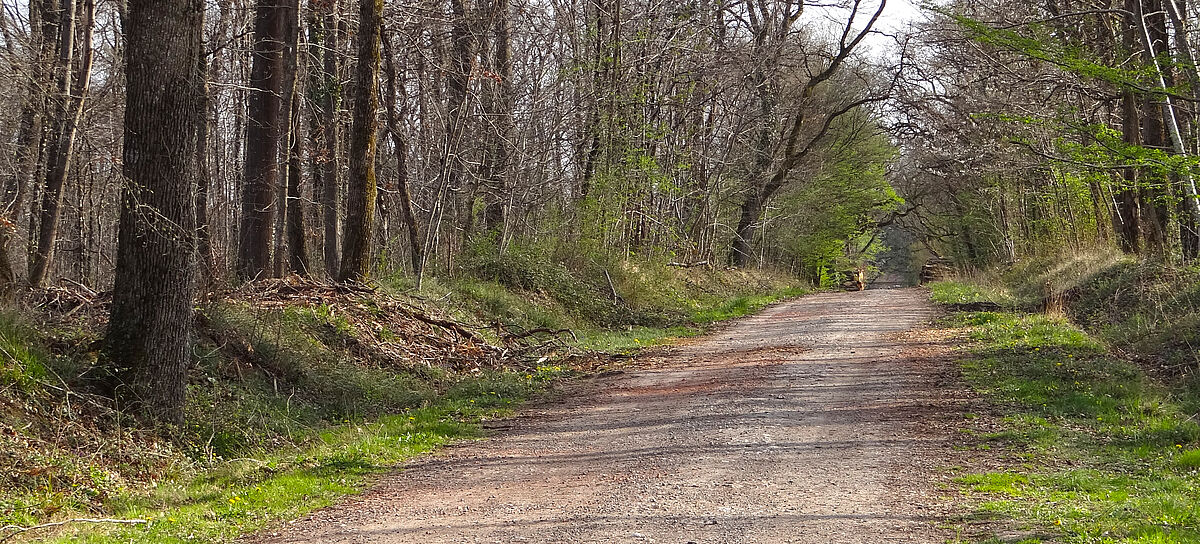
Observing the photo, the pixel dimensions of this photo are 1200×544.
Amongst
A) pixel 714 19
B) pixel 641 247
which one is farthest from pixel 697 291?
pixel 714 19

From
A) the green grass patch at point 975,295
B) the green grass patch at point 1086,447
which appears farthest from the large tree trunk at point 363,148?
the green grass patch at point 975,295

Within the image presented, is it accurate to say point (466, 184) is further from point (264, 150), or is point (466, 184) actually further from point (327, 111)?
point (264, 150)

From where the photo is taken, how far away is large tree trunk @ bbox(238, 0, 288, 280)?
14727 mm

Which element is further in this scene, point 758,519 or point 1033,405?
point 1033,405

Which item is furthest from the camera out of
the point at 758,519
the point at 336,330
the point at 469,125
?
the point at 469,125

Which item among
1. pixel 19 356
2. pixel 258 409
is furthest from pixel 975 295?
pixel 19 356

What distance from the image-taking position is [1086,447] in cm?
809

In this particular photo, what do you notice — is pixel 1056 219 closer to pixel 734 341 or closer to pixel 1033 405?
pixel 734 341

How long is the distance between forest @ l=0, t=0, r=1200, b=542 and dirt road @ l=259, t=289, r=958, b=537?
4.37ft

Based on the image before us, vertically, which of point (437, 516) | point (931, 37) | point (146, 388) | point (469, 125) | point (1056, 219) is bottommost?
point (437, 516)

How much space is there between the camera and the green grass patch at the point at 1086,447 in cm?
592

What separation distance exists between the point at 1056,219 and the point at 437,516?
23.9 m

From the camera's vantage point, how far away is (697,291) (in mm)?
25547

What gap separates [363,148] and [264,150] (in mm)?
1480
